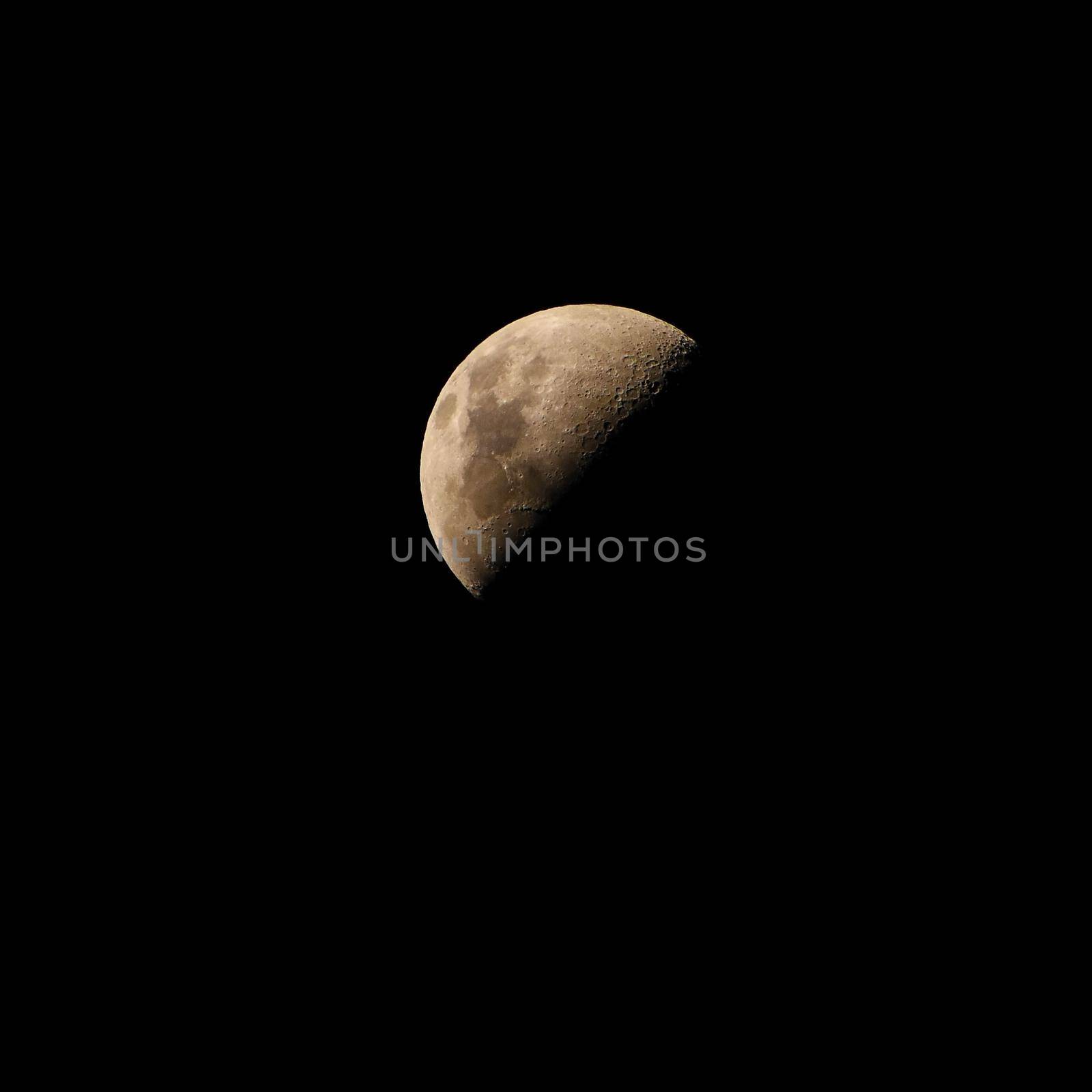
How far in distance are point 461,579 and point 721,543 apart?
1108mm

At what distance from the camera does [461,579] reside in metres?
3.61

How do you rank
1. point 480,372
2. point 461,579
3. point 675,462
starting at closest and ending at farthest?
point 675,462
point 480,372
point 461,579

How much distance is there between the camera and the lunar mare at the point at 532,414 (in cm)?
314

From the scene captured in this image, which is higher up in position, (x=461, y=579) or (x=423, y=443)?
(x=423, y=443)

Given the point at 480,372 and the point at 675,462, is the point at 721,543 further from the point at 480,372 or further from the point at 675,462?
the point at 480,372

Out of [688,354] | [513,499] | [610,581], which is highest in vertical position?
[688,354]

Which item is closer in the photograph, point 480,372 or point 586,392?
point 586,392

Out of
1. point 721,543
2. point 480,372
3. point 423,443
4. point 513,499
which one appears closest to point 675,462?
point 721,543

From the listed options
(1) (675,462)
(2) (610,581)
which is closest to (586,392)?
(1) (675,462)

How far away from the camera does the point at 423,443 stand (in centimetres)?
372

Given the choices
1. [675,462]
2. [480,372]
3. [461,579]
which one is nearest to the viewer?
[675,462]

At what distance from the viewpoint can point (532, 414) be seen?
125 inches

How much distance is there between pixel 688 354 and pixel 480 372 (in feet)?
2.74

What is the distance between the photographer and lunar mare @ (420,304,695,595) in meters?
3.14
